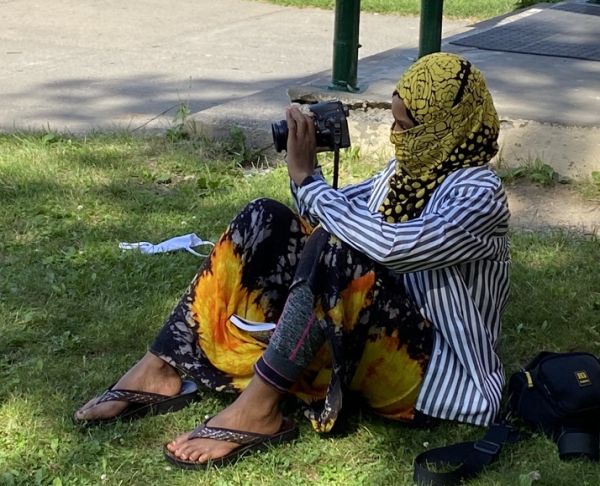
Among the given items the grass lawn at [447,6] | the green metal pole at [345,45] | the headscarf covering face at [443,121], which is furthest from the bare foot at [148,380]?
the grass lawn at [447,6]

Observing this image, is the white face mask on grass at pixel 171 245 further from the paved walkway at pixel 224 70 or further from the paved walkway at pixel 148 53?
the paved walkway at pixel 148 53

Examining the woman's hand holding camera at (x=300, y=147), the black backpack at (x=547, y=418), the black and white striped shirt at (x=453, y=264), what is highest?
the woman's hand holding camera at (x=300, y=147)

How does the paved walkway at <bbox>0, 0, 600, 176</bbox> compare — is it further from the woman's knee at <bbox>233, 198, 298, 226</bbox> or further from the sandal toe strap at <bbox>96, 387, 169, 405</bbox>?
the sandal toe strap at <bbox>96, 387, 169, 405</bbox>

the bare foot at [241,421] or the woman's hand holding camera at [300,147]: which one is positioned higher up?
the woman's hand holding camera at [300,147]

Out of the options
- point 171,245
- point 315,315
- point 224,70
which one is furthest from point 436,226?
point 224,70

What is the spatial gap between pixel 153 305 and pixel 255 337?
84cm

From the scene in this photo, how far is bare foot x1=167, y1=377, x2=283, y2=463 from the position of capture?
8.52 ft

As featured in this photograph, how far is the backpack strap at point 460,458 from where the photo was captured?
246cm

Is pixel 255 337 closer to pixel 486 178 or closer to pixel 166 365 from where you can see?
pixel 166 365

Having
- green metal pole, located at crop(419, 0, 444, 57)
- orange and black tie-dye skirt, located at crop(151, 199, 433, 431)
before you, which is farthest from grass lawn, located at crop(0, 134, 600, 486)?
green metal pole, located at crop(419, 0, 444, 57)

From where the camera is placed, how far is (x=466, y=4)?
35.0ft

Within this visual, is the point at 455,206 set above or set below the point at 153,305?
above

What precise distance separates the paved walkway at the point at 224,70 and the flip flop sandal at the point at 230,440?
240 cm

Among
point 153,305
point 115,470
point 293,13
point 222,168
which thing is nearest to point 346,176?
point 222,168
